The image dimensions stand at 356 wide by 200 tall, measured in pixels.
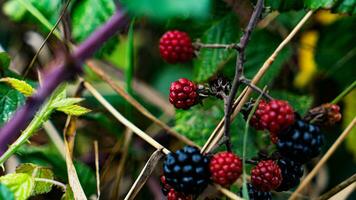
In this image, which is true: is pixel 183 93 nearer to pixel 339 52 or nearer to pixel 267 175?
pixel 267 175

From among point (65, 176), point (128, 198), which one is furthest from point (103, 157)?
point (128, 198)

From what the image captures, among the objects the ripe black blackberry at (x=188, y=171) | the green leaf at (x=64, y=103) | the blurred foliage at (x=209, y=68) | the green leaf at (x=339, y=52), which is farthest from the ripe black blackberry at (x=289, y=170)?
Answer: the green leaf at (x=339, y=52)

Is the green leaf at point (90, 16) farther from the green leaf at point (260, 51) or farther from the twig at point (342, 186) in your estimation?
the twig at point (342, 186)

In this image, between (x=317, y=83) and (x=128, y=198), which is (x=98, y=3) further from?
(x=317, y=83)

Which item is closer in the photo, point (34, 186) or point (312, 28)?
point (34, 186)

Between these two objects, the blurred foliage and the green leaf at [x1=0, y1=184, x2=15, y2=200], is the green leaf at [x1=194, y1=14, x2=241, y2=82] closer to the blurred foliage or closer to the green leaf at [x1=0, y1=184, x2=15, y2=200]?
the blurred foliage

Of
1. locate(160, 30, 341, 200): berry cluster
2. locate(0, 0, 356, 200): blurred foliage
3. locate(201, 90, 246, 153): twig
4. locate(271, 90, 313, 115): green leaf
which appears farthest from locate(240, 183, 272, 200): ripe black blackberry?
locate(271, 90, 313, 115): green leaf
